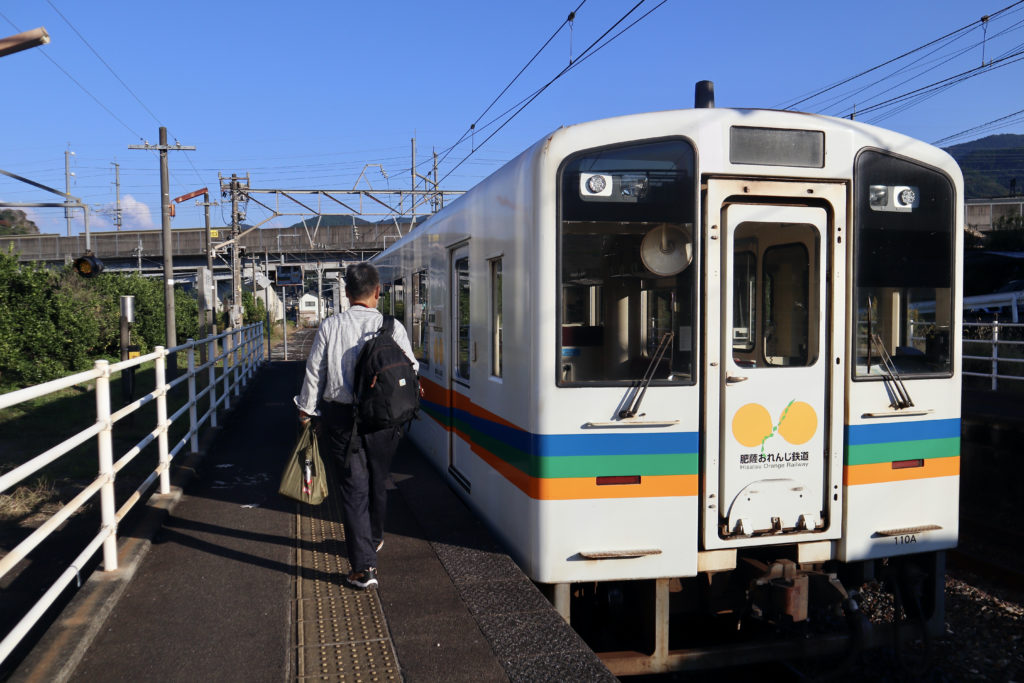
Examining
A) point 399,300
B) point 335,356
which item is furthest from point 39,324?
point 335,356

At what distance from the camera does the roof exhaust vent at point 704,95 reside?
496cm

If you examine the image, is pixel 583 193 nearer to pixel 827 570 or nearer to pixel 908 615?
pixel 827 570

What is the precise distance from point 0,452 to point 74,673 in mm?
7457

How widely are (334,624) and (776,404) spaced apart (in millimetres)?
2497

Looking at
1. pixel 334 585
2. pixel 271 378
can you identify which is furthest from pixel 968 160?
pixel 334 585

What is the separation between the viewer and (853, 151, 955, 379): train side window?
4516 millimetres

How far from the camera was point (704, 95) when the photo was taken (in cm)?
499

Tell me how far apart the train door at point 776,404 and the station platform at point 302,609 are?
1.18 metres

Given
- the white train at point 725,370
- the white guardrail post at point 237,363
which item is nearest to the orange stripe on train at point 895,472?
the white train at point 725,370

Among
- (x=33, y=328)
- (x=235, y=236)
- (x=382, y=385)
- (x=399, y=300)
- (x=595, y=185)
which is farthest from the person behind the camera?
(x=235, y=236)

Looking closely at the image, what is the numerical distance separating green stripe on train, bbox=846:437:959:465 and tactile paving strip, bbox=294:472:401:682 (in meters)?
2.59

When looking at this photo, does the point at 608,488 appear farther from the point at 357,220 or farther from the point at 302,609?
the point at 357,220

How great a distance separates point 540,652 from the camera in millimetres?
3703

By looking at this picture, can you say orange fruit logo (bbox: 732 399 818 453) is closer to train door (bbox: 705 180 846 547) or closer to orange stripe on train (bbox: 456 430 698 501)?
train door (bbox: 705 180 846 547)
